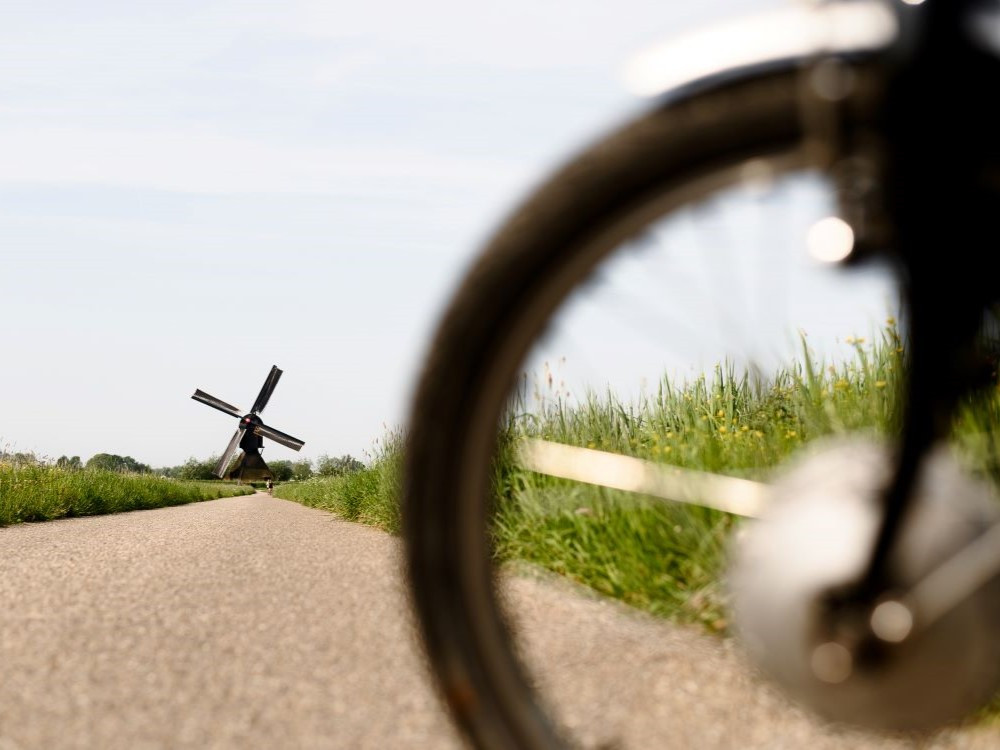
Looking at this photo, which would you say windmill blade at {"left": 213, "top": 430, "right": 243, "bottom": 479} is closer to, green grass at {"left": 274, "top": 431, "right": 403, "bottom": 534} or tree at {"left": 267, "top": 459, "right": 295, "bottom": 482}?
green grass at {"left": 274, "top": 431, "right": 403, "bottom": 534}

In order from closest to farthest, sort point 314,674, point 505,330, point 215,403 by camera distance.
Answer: point 505,330
point 314,674
point 215,403

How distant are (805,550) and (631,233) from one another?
1.80 feet

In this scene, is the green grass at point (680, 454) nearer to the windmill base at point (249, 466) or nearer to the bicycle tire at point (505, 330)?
the bicycle tire at point (505, 330)

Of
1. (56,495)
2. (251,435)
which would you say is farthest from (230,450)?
(56,495)

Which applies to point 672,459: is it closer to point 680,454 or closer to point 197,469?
point 680,454

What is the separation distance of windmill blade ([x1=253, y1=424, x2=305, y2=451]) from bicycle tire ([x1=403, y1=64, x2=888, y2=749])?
52640mm

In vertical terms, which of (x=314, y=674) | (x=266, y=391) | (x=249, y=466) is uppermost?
(x=266, y=391)

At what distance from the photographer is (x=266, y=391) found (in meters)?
53.7

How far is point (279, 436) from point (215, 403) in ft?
13.0

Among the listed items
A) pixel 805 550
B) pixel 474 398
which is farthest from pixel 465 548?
pixel 805 550

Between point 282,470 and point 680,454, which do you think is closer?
point 680,454

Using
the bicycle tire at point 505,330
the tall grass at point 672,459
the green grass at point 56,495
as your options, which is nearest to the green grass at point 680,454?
the tall grass at point 672,459

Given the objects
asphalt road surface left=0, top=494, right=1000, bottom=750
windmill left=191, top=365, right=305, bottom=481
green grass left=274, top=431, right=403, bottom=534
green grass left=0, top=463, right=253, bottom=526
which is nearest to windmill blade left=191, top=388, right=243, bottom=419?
windmill left=191, top=365, right=305, bottom=481

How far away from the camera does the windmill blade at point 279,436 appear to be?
5284 centimetres
